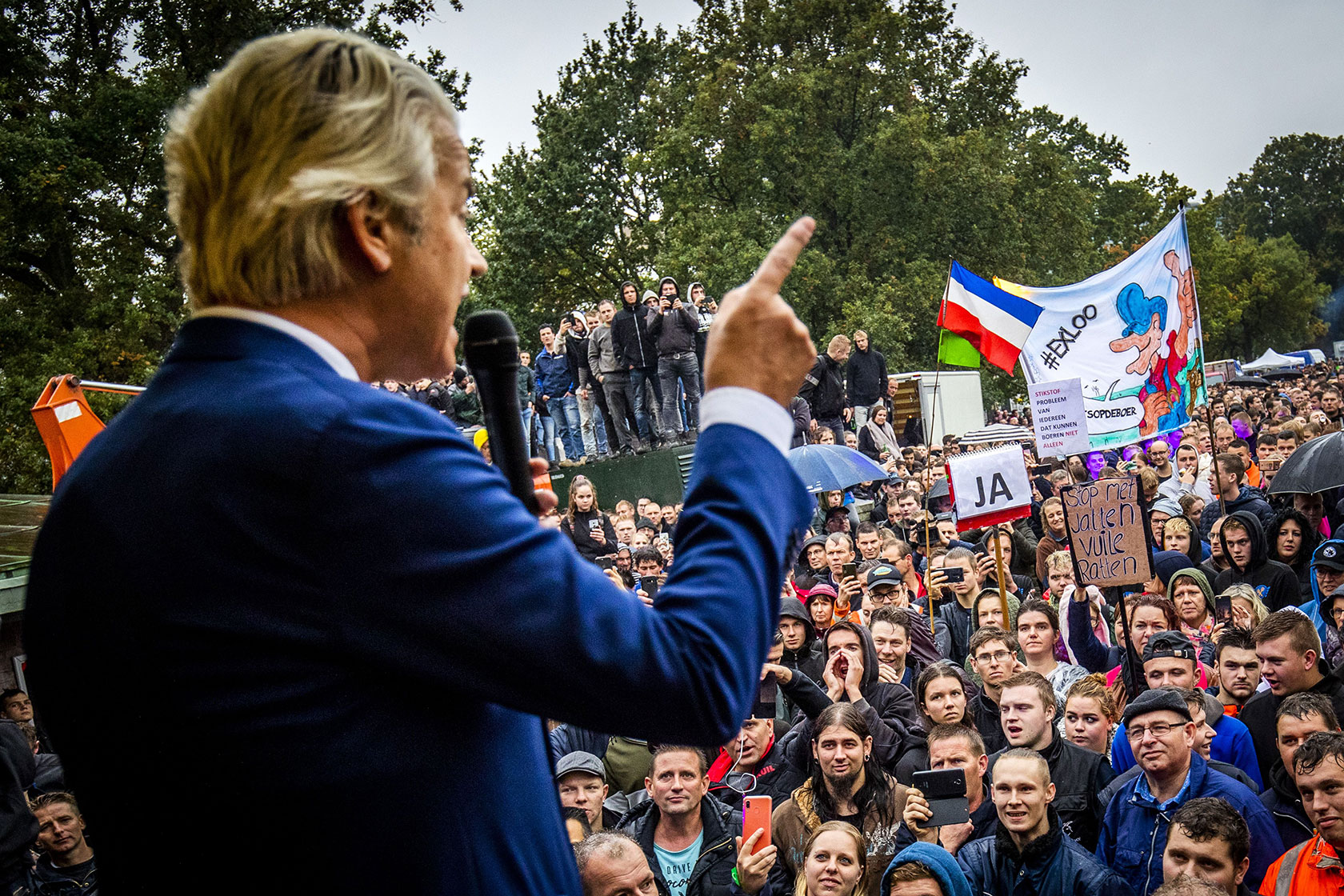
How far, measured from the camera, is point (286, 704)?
1082 millimetres

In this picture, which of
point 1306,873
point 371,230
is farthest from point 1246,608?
point 371,230

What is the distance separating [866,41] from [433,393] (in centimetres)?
2255

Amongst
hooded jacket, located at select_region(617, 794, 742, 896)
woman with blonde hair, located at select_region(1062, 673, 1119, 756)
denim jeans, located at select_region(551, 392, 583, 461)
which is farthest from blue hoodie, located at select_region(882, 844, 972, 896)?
denim jeans, located at select_region(551, 392, 583, 461)

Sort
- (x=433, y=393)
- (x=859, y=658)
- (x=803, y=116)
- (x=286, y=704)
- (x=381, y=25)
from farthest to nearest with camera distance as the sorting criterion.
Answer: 1. (x=803, y=116)
2. (x=381, y=25)
3. (x=433, y=393)
4. (x=859, y=658)
5. (x=286, y=704)

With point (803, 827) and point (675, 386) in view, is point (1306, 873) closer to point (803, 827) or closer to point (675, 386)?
point (803, 827)

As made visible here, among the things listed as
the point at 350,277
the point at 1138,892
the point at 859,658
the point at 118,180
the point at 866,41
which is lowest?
the point at 1138,892

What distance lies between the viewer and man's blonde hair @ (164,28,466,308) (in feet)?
3.84

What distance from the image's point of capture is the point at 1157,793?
5.34 meters

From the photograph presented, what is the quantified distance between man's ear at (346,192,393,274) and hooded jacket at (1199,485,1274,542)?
34.6ft

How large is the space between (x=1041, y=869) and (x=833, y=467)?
8.45 metres

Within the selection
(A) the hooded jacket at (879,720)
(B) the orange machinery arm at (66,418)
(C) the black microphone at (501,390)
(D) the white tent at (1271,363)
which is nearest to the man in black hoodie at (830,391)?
(A) the hooded jacket at (879,720)

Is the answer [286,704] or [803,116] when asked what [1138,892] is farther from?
[803,116]

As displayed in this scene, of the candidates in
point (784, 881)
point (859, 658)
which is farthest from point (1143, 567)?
point (784, 881)

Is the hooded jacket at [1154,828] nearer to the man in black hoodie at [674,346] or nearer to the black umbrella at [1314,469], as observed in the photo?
the black umbrella at [1314,469]
